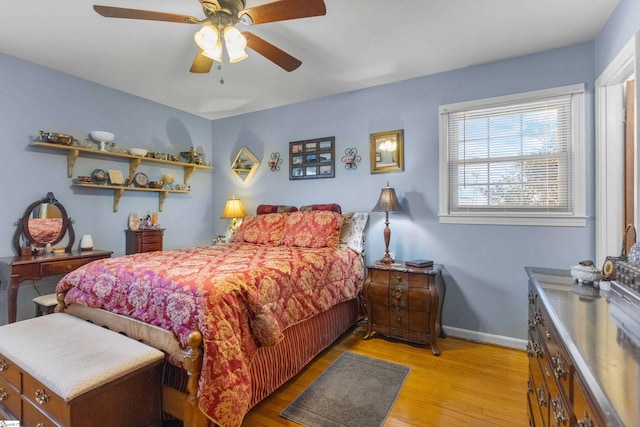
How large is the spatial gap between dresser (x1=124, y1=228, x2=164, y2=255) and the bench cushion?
1680 mm

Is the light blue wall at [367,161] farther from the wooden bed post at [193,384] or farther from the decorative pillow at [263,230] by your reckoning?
the wooden bed post at [193,384]

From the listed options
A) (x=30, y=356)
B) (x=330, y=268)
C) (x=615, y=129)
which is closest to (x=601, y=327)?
(x=330, y=268)

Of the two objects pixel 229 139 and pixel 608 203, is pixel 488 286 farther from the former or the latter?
pixel 229 139

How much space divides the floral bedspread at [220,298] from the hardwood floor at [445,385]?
0.44 metres

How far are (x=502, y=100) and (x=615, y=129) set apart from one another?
0.80 m

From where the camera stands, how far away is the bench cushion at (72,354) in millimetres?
1312

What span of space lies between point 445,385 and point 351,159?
2224mm

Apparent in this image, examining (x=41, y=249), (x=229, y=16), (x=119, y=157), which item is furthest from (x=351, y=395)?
(x=119, y=157)

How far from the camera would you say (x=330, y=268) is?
2576 mm

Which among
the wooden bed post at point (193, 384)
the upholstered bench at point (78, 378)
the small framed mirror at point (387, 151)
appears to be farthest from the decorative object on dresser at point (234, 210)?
the wooden bed post at point (193, 384)

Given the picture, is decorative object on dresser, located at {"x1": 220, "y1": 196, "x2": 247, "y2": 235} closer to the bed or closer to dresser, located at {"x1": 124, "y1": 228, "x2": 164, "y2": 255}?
dresser, located at {"x1": 124, "y1": 228, "x2": 164, "y2": 255}

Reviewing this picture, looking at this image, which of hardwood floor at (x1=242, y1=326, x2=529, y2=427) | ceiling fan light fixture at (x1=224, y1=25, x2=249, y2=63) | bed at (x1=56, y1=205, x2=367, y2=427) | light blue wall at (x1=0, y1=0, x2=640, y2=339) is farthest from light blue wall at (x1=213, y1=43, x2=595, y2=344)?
ceiling fan light fixture at (x1=224, y1=25, x2=249, y2=63)

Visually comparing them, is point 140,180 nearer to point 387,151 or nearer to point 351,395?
point 387,151

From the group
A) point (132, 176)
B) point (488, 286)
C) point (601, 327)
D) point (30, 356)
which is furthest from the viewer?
point (132, 176)
